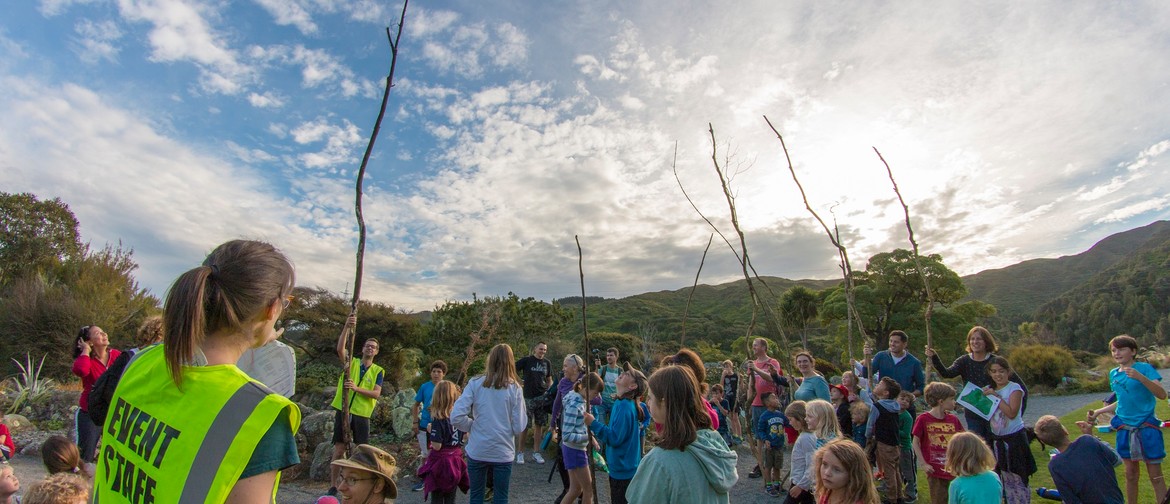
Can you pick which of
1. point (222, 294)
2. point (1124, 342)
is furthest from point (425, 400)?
point (1124, 342)

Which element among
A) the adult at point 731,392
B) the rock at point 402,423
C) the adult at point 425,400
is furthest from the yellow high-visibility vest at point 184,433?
the adult at point 731,392

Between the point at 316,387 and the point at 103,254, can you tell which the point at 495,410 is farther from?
the point at 103,254

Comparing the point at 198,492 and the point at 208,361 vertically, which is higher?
the point at 208,361

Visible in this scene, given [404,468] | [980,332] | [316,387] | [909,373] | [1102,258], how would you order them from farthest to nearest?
[1102,258] → [316,387] → [404,468] → [909,373] → [980,332]

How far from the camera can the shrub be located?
65.8 ft

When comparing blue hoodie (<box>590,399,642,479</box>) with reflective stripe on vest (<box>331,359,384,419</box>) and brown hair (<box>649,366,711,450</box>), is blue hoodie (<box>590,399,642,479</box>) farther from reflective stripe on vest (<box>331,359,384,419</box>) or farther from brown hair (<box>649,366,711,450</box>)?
reflective stripe on vest (<box>331,359,384,419</box>)

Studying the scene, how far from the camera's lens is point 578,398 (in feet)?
16.0

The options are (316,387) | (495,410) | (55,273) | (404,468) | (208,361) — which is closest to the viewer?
(208,361)

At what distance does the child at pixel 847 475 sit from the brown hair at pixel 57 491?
3.89 m

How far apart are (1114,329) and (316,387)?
54.4m

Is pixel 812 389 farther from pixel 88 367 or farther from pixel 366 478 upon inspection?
pixel 88 367

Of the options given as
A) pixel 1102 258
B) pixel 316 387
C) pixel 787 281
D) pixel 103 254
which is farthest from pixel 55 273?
pixel 1102 258

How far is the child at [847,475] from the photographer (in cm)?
289

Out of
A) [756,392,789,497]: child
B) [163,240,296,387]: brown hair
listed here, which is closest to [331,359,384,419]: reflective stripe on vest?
[756,392,789,497]: child
